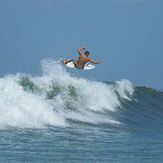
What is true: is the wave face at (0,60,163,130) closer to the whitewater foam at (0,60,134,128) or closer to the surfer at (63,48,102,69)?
the whitewater foam at (0,60,134,128)

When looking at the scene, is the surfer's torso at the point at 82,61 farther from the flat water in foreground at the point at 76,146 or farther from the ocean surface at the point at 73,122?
the flat water in foreground at the point at 76,146

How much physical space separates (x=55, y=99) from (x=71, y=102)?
87 centimetres

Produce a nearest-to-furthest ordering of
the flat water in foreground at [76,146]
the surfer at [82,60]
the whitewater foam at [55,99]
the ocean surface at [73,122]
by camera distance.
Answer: the flat water in foreground at [76,146], the ocean surface at [73,122], the whitewater foam at [55,99], the surfer at [82,60]

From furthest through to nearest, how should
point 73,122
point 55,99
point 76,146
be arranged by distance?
point 55,99 → point 73,122 → point 76,146

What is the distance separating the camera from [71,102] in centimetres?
2219

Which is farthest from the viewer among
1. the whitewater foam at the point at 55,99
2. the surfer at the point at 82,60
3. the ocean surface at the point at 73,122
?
the surfer at the point at 82,60

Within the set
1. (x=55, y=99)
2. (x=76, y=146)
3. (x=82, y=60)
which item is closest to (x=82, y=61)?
(x=82, y=60)

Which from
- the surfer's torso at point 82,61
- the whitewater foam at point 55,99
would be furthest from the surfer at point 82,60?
the whitewater foam at point 55,99

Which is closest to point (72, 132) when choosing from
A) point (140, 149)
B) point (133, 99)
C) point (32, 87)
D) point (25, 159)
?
point (140, 149)

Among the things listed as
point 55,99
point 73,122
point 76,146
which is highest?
point 55,99

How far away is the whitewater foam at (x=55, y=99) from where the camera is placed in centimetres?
1662

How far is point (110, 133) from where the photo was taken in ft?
53.2

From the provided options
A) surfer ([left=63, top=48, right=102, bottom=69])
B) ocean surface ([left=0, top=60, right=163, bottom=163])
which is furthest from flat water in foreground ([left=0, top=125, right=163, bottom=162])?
surfer ([left=63, top=48, right=102, bottom=69])

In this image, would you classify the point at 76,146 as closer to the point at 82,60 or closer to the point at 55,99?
the point at 82,60
